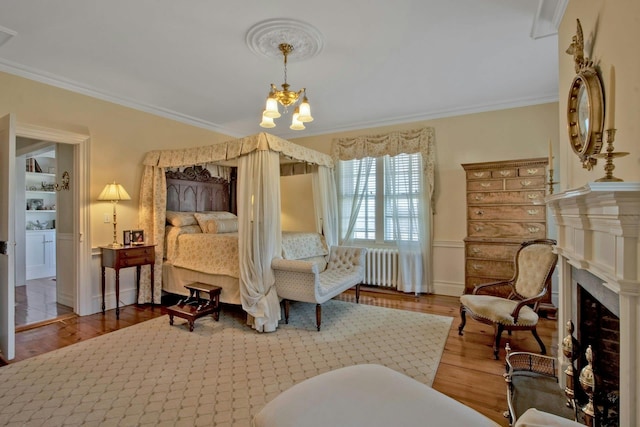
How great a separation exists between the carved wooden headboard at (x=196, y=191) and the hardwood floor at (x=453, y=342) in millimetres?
1722

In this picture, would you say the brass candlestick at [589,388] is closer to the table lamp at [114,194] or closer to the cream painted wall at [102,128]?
the table lamp at [114,194]

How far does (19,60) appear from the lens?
3.15m

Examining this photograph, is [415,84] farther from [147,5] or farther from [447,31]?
[147,5]

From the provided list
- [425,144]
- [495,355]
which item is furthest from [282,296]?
[425,144]

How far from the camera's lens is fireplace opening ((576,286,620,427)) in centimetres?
148

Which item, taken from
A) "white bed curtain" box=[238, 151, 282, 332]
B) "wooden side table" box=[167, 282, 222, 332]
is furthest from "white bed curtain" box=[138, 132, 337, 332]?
"wooden side table" box=[167, 282, 222, 332]

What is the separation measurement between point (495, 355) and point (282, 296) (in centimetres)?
213

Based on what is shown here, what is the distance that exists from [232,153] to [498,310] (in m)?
3.18

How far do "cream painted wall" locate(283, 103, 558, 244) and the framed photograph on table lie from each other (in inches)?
160

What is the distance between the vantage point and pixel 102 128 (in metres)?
3.99

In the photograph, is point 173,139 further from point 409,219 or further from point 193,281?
point 409,219

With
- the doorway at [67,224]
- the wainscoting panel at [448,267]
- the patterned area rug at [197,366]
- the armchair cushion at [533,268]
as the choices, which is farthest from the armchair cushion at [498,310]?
the doorway at [67,224]

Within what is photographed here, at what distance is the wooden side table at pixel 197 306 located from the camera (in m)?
3.34

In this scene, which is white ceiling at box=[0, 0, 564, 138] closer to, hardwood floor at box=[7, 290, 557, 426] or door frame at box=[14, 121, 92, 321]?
door frame at box=[14, 121, 92, 321]
